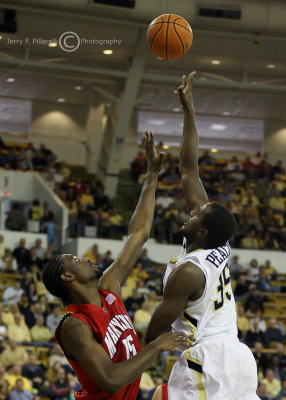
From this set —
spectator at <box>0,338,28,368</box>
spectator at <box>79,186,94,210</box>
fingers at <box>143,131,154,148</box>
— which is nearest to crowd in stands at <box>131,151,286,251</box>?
spectator at <box>79,186,94,210</box>

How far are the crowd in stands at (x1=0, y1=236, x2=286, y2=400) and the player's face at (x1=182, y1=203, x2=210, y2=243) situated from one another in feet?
28.5

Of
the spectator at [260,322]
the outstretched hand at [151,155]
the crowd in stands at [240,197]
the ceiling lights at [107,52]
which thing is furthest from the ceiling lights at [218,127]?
the outstretched hand at [151,155]

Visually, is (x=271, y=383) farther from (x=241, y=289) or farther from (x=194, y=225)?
(x=194, y=225)

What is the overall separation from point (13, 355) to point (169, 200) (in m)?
9.68

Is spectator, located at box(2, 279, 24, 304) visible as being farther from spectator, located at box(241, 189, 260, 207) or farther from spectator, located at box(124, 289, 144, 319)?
spectator, located at box(241, 189, 260, 207)

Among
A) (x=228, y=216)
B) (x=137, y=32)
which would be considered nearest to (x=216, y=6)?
(x=137, y=32)

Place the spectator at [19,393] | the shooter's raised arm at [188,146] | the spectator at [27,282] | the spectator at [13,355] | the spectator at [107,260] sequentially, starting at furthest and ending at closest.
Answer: the spectator at [107,260]
the spectator at [27,282]
the spectator at [13,355]
the spectator at [19,393]
the shooter's raised arm at [188,146]

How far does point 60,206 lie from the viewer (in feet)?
72.7

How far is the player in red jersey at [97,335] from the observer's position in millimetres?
4309

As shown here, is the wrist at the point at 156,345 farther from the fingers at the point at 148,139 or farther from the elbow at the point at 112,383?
the fingers at the point at 148,139

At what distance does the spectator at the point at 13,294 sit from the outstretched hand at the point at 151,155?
11558mm

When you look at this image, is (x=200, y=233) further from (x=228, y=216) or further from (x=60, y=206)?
(x=60, y=206)

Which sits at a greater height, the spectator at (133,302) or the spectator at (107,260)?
the spectator at (107,260)

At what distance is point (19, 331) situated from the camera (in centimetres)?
1536
